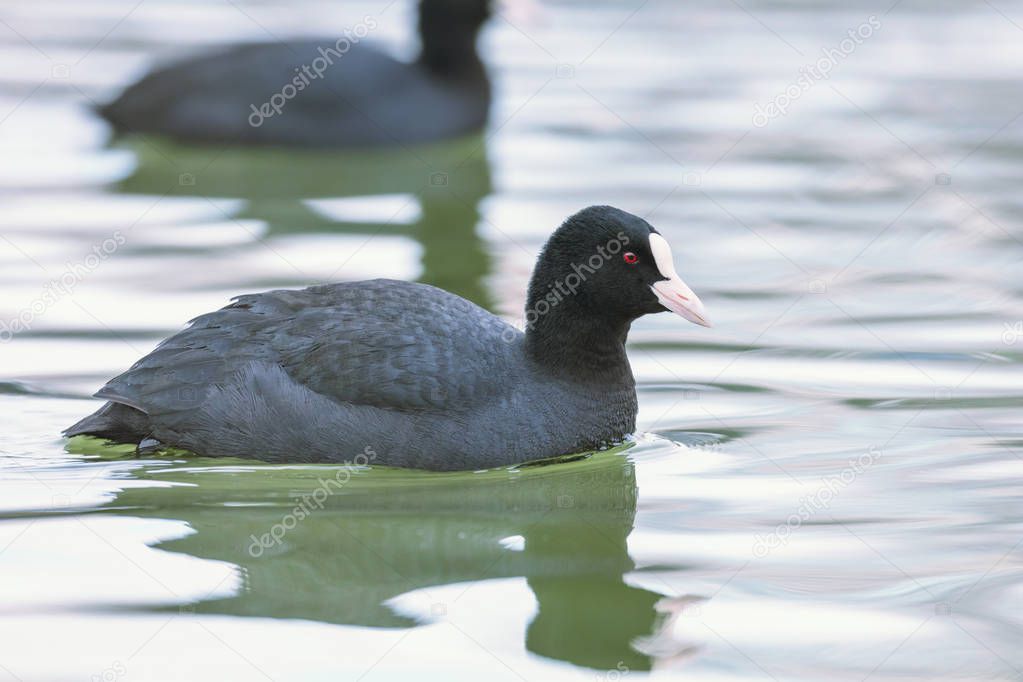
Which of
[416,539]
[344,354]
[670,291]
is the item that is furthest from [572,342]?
[416,539]

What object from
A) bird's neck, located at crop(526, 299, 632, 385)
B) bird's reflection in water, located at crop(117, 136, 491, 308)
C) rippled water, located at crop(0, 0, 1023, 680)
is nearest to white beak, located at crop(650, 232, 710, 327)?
bird's neck, located at crop(526, 299, 632, 385)

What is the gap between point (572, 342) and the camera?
26.6ft

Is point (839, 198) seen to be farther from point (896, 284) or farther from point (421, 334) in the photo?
point (421, 334)

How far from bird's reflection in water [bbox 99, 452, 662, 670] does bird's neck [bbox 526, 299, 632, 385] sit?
1.38ft

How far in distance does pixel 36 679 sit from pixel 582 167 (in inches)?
342

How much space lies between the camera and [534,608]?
252 inches

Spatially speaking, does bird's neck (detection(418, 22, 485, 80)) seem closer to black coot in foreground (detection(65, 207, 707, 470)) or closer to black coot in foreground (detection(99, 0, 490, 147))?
black coot in foreground (detection(99, 0, 490, 147))

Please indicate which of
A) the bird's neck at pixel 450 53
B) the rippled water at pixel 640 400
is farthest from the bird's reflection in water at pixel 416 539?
the bird's neck at pixel 450 53

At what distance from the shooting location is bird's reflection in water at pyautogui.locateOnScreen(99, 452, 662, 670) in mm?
6316

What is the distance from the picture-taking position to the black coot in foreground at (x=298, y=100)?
14.0 metres

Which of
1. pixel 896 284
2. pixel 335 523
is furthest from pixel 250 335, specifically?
pixel 896 284

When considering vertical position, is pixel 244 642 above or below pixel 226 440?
below

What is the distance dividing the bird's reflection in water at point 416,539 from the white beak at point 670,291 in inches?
30.2

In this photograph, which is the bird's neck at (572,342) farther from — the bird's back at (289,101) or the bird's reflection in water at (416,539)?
the bird's back at (289,101)
